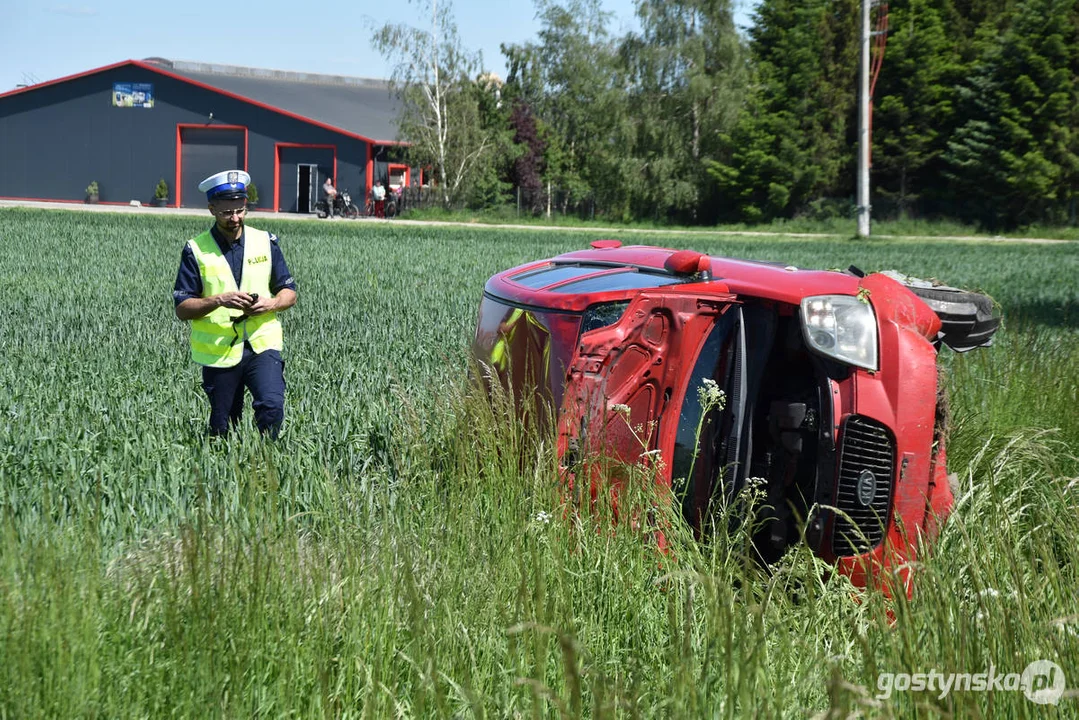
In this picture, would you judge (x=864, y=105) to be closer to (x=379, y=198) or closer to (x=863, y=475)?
(x=379, y=198)

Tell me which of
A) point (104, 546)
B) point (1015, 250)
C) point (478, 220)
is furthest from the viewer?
point (478, 220)

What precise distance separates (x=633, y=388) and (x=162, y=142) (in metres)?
52.7

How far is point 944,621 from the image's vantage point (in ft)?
9.61

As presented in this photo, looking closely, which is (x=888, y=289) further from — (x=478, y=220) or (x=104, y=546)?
(x=478, y=220)

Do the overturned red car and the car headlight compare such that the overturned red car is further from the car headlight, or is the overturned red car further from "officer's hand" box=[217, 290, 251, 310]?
"officer's hand" box=[217, 290, 251, 310]

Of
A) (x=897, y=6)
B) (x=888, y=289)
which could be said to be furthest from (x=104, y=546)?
(x=897, y=6)

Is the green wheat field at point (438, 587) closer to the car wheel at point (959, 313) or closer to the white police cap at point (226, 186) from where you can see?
the car wheel at point (959, 313)

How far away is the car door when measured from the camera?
4484 millimetres

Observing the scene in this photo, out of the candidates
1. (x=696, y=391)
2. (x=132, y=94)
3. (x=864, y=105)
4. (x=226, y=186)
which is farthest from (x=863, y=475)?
(x=132, y=94)

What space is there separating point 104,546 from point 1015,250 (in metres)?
34.3

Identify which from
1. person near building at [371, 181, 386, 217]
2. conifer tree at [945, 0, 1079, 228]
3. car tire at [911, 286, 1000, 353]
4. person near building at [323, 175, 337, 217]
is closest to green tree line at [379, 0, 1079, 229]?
conifer tree at [945, 0, 1079, 228]

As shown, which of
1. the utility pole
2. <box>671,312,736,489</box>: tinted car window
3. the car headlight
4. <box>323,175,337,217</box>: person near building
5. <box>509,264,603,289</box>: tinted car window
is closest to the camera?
the car headlight

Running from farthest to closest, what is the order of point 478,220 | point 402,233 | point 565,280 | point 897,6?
point 897,6 → point 478,220 → point 402,233 → point 565,280

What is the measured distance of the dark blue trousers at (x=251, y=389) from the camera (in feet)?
21.2
